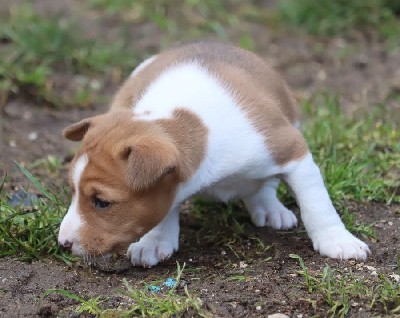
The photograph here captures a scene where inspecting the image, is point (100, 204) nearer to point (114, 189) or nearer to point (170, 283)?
point (114, 189)

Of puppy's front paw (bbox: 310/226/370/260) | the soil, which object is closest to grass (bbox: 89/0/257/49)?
the soil

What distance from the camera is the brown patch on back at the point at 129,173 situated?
14.9 ft

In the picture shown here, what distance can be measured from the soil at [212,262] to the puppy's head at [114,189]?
333mm

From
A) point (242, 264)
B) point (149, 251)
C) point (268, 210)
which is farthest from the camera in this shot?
point (268, 210)

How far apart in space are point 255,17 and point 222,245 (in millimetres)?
5349

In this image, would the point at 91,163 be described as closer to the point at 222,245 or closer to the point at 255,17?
the point at 222,245

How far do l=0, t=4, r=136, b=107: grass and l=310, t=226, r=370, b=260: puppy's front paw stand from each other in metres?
3.57

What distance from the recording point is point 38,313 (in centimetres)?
456

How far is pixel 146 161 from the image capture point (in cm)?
449

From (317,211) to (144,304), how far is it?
1388 millimetres

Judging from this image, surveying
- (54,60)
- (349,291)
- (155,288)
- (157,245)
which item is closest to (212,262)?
(157,245)

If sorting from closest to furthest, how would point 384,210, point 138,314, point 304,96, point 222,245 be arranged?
point 138,314 < point 222,245 < point 384,210 < point 304,96

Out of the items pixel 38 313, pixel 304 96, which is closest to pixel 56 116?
pixel 304 96

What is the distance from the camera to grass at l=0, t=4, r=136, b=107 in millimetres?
8188
